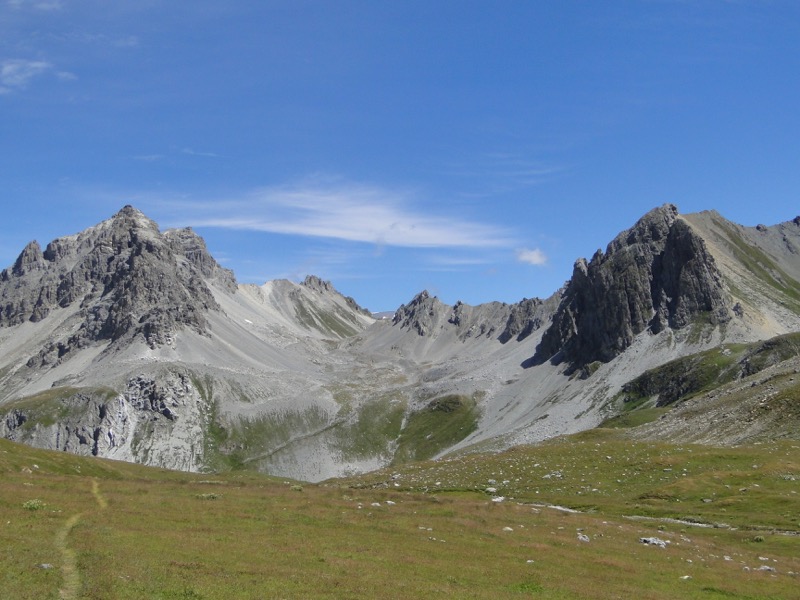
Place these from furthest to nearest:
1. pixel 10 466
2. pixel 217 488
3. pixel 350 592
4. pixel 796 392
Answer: pixel 796 392 < pixel 10 466 < pixel 217 488 < pixel 350 592

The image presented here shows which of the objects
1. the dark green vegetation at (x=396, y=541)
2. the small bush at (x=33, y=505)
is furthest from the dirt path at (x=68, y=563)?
the small bush at (x=33, y=505)

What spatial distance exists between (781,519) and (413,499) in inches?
1140

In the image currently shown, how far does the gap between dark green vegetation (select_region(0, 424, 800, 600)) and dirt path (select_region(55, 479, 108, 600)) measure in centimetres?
6

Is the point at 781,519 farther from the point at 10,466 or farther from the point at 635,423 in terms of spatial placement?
the point at 635,423

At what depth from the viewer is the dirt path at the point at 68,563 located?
24886mm

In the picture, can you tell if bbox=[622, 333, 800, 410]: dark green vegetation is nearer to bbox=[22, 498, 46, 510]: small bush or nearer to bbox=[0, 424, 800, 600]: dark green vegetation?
bbox=[0, 424, 800, 600]: dark green vegetation

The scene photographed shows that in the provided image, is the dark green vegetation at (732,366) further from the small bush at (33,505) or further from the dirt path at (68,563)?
the dirt path at (68,563)

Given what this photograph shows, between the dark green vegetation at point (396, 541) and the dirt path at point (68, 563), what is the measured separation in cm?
6

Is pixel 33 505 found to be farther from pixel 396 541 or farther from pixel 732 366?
pixel 732 366

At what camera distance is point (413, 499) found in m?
60.1

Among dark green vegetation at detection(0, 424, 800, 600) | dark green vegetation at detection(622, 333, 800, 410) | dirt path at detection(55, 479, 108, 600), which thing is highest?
dark green vegetation at detection(622, 333, 800, 410)

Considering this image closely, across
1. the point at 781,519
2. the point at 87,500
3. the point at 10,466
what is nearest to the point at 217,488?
the point at 87,500

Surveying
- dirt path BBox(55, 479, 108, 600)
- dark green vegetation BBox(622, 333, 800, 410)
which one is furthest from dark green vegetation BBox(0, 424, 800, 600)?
dark green vegetation BBox(622, 333, 800, 410)

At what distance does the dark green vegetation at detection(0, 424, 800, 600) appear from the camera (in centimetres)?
2845
